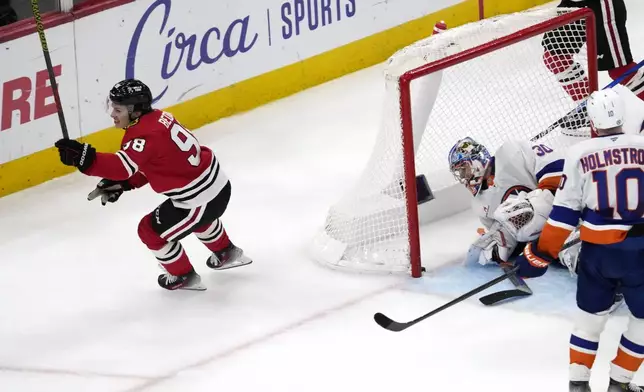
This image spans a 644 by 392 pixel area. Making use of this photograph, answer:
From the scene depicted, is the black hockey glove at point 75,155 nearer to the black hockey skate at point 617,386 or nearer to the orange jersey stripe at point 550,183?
the orange jersey stripe at point 550,183

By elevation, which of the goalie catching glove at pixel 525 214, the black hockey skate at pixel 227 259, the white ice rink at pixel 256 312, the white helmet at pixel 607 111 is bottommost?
the white ice rink at pixel 256 312

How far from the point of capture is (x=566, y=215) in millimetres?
3717

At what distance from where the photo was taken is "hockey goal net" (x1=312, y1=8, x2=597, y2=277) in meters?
4.90

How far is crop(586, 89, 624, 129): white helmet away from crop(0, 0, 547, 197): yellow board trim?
3130mm

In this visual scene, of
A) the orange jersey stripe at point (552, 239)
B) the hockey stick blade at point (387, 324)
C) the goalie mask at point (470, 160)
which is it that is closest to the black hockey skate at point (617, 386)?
the orange jersey stripe at point (552, 239)

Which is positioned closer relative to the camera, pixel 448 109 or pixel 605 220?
pixel 605 220

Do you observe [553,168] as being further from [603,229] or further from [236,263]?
[236,263]

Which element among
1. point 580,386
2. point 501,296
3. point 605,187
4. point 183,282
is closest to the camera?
point 605,187

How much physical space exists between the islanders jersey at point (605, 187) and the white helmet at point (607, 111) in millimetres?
38

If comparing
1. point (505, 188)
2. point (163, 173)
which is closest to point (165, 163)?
point (163, 173)

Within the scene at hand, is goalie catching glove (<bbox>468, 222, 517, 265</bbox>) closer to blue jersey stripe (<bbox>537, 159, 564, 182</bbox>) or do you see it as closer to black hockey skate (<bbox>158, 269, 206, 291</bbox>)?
blue jersey stripe (<bbox>537, 159, 564, 182</bbox>)

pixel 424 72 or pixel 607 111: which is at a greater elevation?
pixel 607 111

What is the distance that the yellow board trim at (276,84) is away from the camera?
20.0 ft

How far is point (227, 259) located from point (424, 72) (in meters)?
1.07
